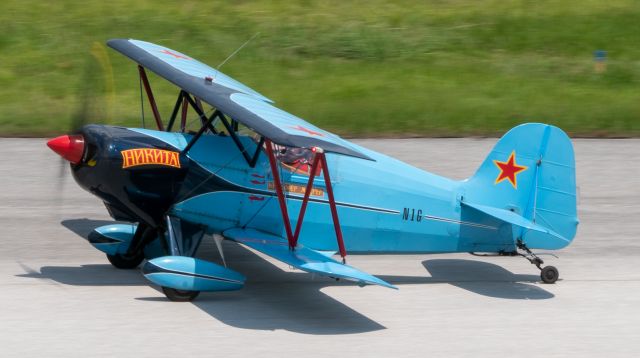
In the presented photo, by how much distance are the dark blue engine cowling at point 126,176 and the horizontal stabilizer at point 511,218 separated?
322cm

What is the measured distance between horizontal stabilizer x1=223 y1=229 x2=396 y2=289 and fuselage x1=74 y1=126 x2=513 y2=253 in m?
0.22

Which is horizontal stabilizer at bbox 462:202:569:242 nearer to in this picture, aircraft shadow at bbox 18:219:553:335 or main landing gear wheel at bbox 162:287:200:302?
aircraft shadow at bbox 18:219:553:335

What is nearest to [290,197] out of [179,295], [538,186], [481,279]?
[179,295]

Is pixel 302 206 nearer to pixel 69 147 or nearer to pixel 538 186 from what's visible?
pixel 69 147

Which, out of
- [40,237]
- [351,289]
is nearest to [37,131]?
[40,237]

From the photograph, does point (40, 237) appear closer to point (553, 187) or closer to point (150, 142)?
point (150, 142)

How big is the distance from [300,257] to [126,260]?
7.98ft

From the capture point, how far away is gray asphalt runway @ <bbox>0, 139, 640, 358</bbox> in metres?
Answer: 9.02

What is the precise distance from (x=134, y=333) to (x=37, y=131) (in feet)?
29.4

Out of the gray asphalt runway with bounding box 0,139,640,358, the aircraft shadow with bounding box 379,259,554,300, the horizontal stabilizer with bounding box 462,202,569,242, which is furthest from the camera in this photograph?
the aircraft shadow with bounding box 379,259,554,300

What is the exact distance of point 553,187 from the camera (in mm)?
11008

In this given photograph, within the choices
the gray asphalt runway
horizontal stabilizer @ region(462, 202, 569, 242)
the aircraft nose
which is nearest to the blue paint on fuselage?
horizontal stabilizer @ region(462, 202, 569, 242)

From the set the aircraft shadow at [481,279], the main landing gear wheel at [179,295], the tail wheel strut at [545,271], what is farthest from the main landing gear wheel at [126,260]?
the tail wheel strut at [545,271]

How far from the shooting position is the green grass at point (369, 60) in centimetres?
1877
